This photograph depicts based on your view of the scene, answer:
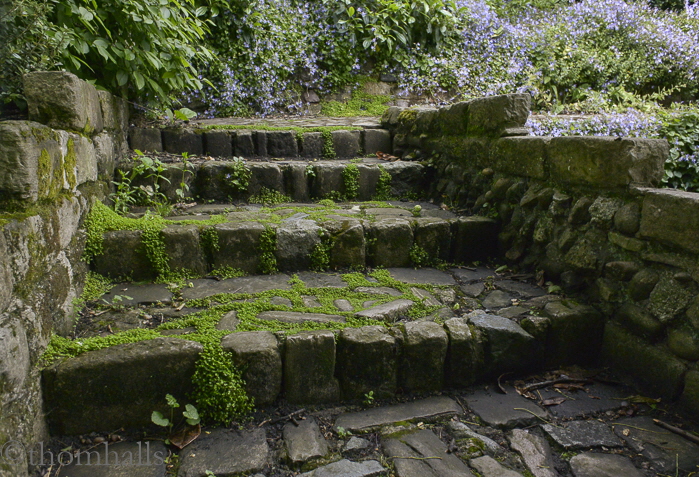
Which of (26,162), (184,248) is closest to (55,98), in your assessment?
(26,162)

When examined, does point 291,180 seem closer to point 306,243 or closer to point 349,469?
point 306,243

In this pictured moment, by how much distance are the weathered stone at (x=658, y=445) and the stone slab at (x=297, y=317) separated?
1231mm

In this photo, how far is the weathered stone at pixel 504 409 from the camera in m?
1.88

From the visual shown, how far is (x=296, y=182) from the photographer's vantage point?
12.4 ft

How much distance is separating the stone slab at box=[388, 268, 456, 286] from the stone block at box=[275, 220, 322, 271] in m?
0.52

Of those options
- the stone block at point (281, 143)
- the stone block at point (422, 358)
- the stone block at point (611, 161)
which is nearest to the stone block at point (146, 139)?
the stone block at point (281, 143)

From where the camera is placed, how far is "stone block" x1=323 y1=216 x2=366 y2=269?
112 inches

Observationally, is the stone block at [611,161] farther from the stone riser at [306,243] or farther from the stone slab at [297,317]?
the stone slab at [297,317]

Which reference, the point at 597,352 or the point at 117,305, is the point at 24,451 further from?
the point at 597,352

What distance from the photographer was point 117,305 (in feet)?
7.52


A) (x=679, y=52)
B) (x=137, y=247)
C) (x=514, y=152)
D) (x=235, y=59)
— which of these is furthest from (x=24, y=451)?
(x=679, y=52)

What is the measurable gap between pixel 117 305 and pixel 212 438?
937 millimetres

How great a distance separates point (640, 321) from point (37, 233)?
8.22 feet

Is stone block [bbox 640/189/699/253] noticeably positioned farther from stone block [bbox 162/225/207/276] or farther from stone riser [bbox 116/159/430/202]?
stone block [bbox 162/225/207/276]
